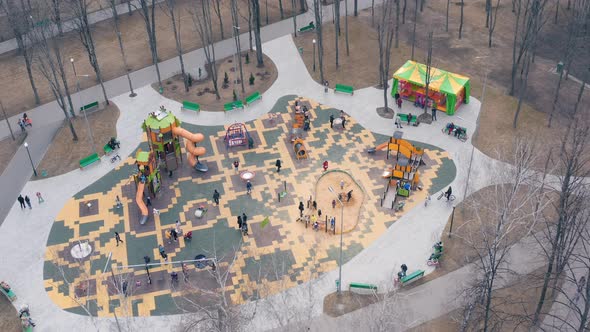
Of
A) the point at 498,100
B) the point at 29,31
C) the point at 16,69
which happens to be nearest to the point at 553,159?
A: the point at 498,100

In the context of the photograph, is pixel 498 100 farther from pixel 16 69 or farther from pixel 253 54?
pixel 16 69

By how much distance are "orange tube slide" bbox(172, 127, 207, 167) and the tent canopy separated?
21.5 metres

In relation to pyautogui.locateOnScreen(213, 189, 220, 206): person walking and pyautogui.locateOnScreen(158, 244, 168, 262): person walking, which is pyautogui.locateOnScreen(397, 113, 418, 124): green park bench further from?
pyautogui.locateOnScreen(158, 244, 168, 262): person walking

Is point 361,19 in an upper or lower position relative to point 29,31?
lower

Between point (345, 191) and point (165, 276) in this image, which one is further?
point (345, 191)

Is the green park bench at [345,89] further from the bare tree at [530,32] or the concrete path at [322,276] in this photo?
the bare tree at [530,32]

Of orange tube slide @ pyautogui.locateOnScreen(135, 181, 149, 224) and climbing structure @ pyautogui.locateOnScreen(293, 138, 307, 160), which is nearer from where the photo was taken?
orange tube slide @ pyautogui.locateOnScreen(135, 181, 149, 224)

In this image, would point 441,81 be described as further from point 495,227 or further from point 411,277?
point 411,277

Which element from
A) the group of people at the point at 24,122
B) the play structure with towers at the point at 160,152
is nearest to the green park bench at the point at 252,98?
the play structure with towers at the point at 160,152

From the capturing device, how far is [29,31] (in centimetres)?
5969

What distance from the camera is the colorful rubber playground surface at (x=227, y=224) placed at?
1784 inches

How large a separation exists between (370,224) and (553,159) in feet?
59.0

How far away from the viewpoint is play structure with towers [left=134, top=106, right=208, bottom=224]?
5094 cm

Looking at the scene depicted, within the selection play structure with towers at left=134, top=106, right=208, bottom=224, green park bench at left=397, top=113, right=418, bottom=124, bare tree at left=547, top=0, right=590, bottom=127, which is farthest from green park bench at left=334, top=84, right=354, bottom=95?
bare tree at left=547, top=0, right=590, bottom=127
